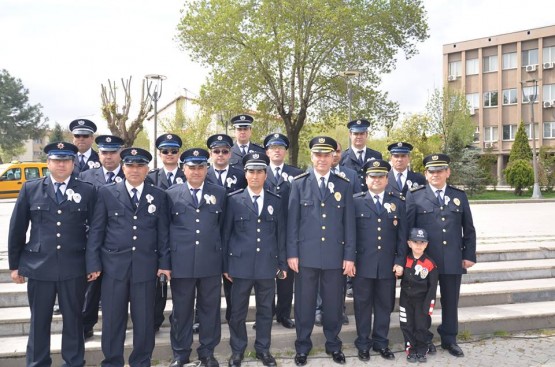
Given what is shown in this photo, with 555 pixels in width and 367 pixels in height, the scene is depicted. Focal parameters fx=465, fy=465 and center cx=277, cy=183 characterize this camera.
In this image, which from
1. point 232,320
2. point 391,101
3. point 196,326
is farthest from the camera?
point 391,101

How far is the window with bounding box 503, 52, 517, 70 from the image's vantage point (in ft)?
143

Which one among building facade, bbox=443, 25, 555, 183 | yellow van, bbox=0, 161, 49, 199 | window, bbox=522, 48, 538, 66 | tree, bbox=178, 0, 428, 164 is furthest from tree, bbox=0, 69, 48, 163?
window, bbox=522, 48, 538, 66

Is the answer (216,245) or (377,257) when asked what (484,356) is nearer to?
(377,257)

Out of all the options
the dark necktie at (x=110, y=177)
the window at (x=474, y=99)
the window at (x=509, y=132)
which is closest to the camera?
the dark necktie at (x=110, y=177)

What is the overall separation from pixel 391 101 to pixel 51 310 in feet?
80.0

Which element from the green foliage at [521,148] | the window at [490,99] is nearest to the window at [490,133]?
the window at [490,99]

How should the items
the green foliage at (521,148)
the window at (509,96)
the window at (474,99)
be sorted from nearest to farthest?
the green foliage at (521,148) → the window at (509,96) → the window at (474,99)

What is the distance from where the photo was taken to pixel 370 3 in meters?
24.4

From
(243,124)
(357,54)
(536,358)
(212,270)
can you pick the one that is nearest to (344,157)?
(243,124)

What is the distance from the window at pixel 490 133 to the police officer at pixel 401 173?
143 feet

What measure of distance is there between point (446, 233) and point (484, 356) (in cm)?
146

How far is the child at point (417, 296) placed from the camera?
5.11 metres

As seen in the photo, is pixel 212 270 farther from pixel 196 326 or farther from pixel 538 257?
pixel 538 257

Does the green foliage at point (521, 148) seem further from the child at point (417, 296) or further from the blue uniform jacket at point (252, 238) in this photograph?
the blue uniform jacket at point (252, 238)
